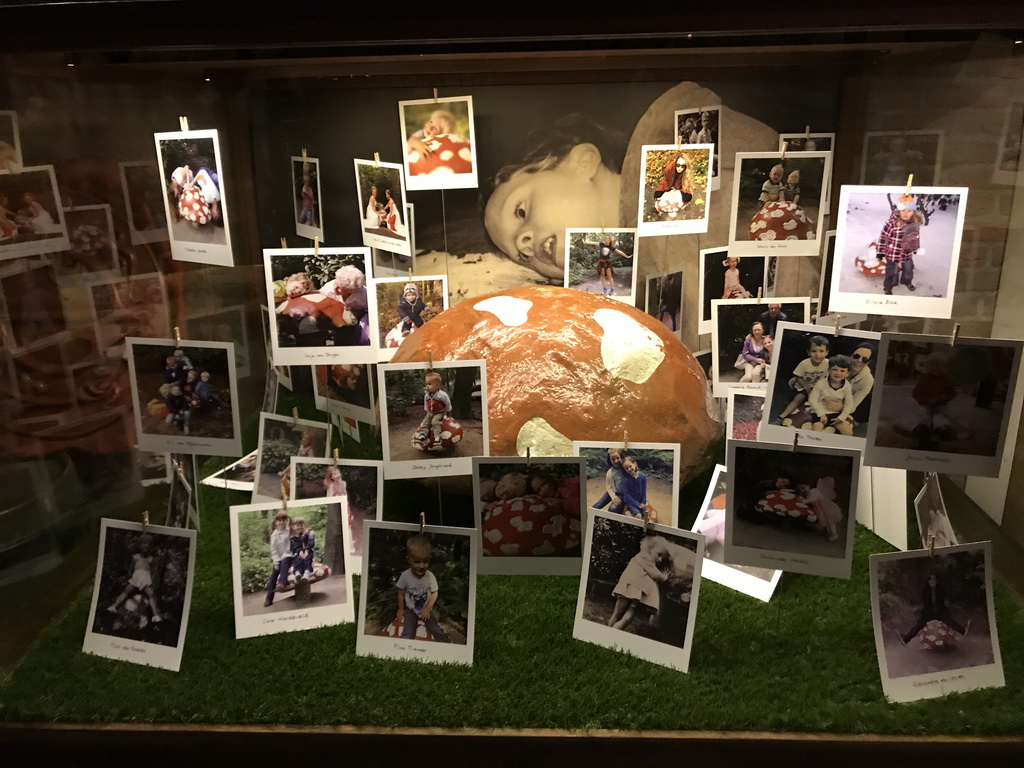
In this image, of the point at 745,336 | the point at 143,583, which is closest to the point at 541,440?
the point at 745,336

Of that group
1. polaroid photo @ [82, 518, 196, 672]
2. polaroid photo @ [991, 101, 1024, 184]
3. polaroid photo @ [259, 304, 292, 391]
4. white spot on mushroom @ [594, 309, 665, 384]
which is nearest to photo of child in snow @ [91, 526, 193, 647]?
polaroid photo @ [82, 518, 196, 672]

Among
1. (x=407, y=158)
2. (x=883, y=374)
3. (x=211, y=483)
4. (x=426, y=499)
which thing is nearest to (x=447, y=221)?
(x=407, y=158)

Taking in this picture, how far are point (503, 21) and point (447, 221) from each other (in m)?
0.51

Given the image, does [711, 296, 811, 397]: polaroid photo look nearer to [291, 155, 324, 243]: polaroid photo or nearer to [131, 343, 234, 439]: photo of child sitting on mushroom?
[291, 155, 324, 243]: polaroid photo

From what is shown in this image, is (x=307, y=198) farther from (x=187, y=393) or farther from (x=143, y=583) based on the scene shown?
(x=143, y=583)

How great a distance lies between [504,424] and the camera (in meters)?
1.18

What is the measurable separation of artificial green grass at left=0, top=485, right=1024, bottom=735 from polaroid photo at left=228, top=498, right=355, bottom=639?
3 cm

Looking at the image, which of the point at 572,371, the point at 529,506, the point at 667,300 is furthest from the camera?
the point at 667,300

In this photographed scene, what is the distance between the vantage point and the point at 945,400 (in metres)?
0.89

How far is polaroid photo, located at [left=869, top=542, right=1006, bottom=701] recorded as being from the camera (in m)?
0.94

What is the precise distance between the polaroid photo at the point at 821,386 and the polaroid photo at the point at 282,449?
0.64 metres

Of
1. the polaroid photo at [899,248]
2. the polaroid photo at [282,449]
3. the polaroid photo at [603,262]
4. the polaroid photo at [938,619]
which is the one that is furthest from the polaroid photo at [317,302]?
the polaroid photo at [938,619]

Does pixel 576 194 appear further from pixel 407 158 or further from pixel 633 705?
pixel 633 705

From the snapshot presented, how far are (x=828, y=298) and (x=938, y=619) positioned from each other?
438mm
